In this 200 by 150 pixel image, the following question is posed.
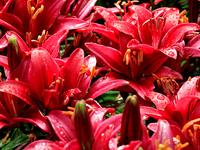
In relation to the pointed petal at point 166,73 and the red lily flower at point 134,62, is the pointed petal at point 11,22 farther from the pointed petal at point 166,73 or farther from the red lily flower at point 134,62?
the pointed petal at point 166,73

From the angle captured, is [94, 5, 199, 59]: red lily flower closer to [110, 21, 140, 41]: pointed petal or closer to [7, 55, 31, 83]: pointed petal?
[110, 21, 140, 41]: pointed petal

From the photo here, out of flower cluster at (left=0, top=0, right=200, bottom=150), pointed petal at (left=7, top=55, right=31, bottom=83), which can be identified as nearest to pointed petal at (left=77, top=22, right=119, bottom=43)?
flower cluster at (left=0, top=0, right=200, bottom=150)

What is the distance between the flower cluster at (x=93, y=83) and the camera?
1.61ft

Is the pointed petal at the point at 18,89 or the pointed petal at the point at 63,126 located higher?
the pointed petal at the point at 18,89

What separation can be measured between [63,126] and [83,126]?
82 mm

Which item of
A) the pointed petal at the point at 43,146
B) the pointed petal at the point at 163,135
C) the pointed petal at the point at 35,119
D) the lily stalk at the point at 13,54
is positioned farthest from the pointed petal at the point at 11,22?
the pointed petal at the point at 163,135

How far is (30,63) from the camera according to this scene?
61 cm

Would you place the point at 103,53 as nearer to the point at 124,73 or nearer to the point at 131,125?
the point at 124,73

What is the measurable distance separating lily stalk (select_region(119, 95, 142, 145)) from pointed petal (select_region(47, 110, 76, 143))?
0.10 metres

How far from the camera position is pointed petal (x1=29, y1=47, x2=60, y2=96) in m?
0.58

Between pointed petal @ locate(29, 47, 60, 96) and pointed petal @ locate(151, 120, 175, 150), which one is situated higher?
pointed petal @ locate(29, 47, 60, 96)

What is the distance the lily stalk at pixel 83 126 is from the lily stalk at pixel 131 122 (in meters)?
0.06

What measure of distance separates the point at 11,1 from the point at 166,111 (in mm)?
483

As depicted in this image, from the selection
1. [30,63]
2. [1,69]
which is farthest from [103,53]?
[1,69]
